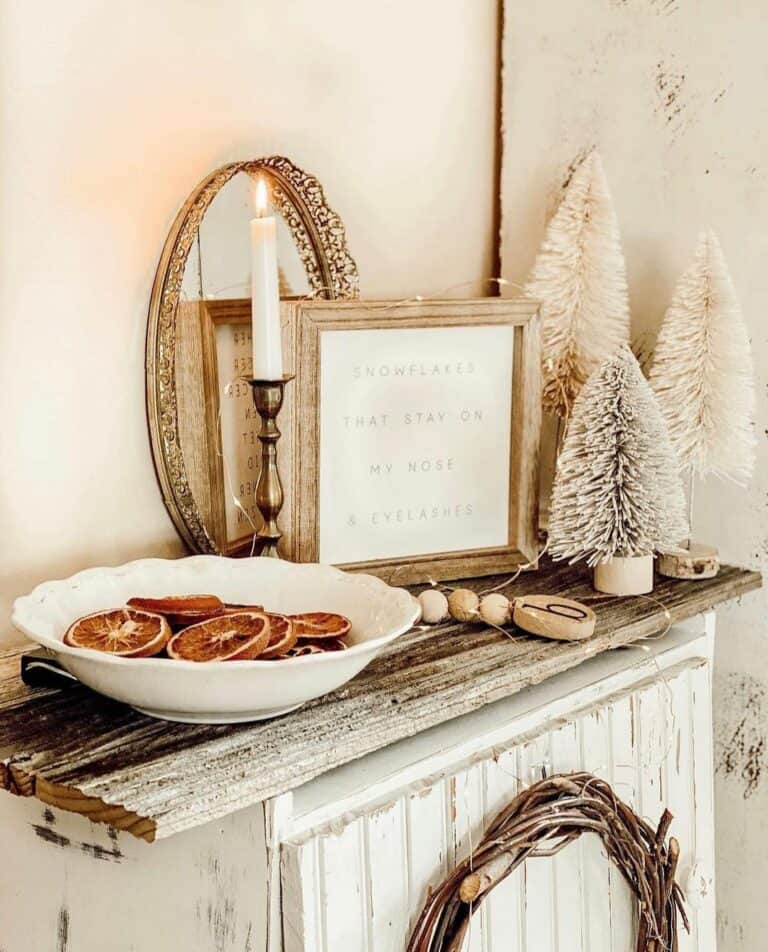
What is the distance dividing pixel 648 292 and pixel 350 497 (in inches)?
16.7

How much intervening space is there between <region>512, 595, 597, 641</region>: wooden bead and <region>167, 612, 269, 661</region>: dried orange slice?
256 mm

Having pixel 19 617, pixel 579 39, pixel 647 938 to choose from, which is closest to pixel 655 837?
pixel 647 938

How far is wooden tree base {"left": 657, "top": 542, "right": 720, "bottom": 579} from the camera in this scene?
1.07m

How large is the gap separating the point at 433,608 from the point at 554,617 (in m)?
0.10

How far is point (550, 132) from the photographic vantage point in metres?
1.27

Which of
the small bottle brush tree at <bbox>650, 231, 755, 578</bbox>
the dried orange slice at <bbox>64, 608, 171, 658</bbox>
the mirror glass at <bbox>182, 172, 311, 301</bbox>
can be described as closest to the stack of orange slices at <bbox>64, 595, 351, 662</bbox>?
the dried orange slice at <bbox>64, 608, 171, 658</bbox>

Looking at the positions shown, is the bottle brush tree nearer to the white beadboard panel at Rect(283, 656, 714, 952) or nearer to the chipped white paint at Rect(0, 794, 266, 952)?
the white beadboard panel at Rect(283, 656, 714, 952)

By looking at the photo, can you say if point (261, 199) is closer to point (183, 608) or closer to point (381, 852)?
point (183, 608)

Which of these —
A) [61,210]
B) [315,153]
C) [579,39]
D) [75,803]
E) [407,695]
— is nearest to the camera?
[75,803]

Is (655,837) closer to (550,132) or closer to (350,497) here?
(350,497)

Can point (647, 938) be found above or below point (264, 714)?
below

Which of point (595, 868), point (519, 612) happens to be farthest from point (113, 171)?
point (595, 868)

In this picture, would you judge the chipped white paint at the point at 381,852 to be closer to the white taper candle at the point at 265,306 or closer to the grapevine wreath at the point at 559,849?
the grapevine wreath at the point at 559,849

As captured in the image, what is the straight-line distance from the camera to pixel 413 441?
3.43 feet
